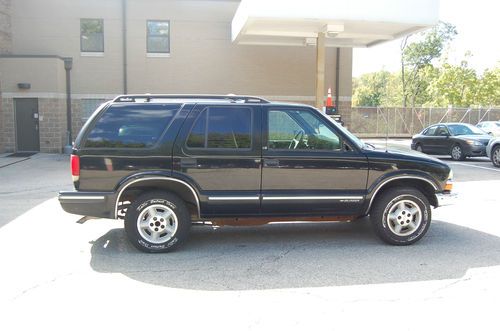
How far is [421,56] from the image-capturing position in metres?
Answer: 50.1

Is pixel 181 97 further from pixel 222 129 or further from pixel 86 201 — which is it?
pixel 86 201

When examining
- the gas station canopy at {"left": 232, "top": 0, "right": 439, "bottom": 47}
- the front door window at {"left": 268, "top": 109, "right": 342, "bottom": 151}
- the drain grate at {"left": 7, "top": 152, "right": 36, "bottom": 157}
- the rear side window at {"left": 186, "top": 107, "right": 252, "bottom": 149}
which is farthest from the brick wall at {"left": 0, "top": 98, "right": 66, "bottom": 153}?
the front door window at {"left": 268, "top": 109, "right": 342, "bottom": 151}

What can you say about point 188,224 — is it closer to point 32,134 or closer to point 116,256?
point 116,256

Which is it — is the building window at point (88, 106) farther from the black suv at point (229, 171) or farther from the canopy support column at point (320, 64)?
the black suv at point (229, 171)

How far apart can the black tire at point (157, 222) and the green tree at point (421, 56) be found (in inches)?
1770

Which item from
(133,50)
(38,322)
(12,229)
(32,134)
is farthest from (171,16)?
(38,322)

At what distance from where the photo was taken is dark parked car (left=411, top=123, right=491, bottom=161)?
16.8m

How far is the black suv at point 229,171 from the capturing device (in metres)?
5.70

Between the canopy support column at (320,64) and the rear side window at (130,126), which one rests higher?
the canopy support column at (320,64)

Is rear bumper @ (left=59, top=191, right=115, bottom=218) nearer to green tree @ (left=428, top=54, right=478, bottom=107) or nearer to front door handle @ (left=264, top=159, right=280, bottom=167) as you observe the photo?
front door handle @ (left=264, top=159, right=280, bottom=167)

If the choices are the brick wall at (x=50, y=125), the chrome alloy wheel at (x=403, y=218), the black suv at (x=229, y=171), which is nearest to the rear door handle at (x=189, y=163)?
the black suv at (x=229, y=171)

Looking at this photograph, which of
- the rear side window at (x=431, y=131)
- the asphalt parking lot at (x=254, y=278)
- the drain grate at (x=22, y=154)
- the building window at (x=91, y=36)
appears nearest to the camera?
the asphalt parking lot at (x=254, y=278)

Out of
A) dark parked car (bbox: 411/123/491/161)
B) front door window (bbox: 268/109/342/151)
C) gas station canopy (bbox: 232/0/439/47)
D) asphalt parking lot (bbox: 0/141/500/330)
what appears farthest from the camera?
dark parked car (bbox: 411/123/491/161)

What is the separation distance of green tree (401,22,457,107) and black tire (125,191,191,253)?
45.0 meters
